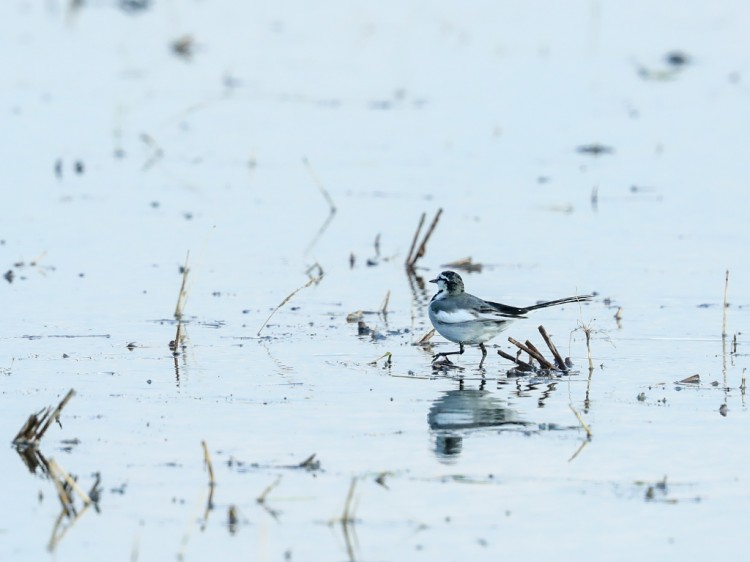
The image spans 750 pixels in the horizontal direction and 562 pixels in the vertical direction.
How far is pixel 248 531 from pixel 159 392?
2.67 meters

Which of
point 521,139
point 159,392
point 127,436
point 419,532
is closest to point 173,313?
point 159,392

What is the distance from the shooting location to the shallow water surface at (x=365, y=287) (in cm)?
736

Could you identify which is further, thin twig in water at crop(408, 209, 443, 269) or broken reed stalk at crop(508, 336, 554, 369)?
thin twig in water at crop(408, 209, 443, 269)

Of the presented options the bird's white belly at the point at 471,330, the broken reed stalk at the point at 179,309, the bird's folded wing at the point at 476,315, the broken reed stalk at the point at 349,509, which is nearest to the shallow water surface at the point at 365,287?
the broken reed stalk at the point at 349,509

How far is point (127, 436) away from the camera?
8.49 meters

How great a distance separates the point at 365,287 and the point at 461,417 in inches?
167

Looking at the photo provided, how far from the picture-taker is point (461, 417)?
911cm

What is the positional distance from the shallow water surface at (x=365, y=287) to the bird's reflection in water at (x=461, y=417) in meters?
0.03

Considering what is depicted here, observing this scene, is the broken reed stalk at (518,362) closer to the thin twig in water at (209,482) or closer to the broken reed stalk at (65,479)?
the thin twig in water at (209,482)

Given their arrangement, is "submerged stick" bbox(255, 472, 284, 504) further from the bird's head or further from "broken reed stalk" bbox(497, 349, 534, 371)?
the bird's head

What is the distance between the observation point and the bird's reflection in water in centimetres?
846

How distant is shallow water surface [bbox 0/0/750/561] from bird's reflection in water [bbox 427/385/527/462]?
3cm

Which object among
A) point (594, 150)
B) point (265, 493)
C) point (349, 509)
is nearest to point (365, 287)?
point (265, 493)

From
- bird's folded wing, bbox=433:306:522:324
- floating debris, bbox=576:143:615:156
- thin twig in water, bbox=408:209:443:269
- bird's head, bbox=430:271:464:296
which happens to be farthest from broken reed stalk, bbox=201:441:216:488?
floating debris, bbox=576:143:615:156
